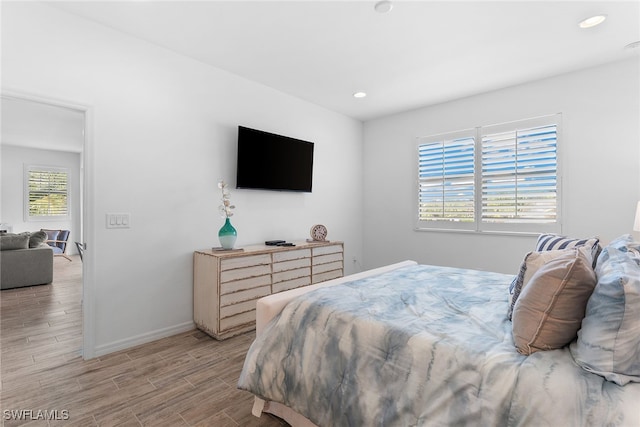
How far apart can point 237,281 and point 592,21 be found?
3641mm

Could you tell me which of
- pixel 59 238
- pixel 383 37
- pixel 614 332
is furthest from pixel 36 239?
pixel 614 332

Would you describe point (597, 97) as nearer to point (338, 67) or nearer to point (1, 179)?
point (338, 67)

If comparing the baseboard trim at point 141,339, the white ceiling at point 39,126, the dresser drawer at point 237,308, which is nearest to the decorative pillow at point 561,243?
the dresser drawer at point 237,308

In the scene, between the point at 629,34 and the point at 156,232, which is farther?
the point at 156,232

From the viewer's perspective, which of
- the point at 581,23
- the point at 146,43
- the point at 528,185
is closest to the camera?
the point at 581,23

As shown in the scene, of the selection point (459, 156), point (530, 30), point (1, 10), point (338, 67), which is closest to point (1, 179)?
point (1, 10)

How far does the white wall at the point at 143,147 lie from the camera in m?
2.30

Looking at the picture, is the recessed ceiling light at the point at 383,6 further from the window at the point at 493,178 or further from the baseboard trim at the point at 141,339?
the baseboard trim at the point at 141,339

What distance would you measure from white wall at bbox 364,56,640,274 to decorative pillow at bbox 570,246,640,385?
9.11 ft

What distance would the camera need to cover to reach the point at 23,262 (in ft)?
14.8

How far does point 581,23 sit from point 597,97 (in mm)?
1089

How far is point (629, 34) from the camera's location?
8.49ft

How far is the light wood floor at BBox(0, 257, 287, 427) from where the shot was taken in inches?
69.2

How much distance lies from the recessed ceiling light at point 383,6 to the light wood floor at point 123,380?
277 centimetres
